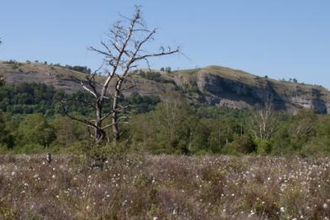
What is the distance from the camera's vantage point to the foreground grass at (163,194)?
532cm

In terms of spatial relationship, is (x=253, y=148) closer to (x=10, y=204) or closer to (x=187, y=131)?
(x=187, y=131)

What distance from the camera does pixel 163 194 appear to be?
6.41 meters

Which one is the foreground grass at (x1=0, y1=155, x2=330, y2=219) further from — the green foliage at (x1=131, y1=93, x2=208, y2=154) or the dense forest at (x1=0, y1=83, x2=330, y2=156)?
the green foliage at (x1=131, y1=93, x2=208, y2=154)

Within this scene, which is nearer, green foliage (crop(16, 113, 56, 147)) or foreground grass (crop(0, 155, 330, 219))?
foreground grass (crop(0, 155, 330, 219))

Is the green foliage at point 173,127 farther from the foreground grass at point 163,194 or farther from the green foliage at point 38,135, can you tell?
the foreground grass at point 163,194

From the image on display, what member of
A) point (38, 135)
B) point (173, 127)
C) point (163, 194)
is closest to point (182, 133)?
point (173, 127)

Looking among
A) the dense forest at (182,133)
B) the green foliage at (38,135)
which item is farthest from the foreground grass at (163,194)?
the green foliage at (38,135)

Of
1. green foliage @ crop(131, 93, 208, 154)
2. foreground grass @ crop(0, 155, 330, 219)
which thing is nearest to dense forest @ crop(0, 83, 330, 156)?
green foliage @ crop(131, 93, 208, 154)

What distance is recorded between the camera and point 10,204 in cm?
524

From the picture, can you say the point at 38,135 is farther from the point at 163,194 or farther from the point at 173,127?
the point at 163,194

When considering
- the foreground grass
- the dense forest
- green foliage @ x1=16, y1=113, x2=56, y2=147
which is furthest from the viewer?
green foliage @ x1=16, y1=113, x2=56, y2=147

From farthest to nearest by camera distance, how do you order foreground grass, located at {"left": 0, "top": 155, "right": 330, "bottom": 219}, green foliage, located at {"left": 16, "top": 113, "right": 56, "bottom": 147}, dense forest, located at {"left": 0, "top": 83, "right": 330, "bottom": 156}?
green foliage, located at {"left": 16, "top": 113, "right": 56, "bottom": 147} < dense forest, located at {"left": 0, "top": 83, "right": 330, "bottom": 156} < foreground grass, located at {"left": 0, "top": 155, "right": 330, "bottom": 219}

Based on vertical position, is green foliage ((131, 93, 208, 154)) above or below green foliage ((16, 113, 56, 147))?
above

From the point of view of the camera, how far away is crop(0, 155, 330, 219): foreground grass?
5316 millimetres
